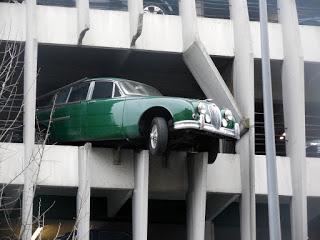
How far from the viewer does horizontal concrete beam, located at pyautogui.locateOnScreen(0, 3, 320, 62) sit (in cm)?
1845

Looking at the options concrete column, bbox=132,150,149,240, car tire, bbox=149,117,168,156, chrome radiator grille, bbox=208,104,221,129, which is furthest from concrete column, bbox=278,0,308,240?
car tire, bbox=149,117,168,156

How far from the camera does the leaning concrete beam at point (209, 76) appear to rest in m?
18.5

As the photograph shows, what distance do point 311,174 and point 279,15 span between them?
414 centimetres

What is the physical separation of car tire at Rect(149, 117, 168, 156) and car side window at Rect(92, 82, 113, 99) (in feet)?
5.09

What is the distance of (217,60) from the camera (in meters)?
20.2

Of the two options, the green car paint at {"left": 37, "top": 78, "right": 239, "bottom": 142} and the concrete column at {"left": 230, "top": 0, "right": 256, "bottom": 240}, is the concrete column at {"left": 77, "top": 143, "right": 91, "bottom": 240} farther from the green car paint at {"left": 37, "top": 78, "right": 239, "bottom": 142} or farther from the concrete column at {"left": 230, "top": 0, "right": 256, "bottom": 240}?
the concrete column at {"left": 230, "top": 0, "right": 256, "bottom": 240}

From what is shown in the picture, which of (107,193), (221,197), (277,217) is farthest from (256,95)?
(277,217)

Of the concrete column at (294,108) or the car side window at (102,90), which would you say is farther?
the concrete column at (294,108)

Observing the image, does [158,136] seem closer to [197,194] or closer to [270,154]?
[197,194]

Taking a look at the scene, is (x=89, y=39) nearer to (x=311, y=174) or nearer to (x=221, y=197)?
(x=221, y=197)

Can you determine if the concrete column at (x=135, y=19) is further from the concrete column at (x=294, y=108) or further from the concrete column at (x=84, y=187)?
the concrete column at (x=294, y=108)

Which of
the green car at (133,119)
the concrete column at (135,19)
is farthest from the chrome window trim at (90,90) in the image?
the concrete column at (135,19)

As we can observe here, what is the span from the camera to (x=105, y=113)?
16938 mm

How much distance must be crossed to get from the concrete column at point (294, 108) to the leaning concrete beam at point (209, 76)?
1.62 meters
